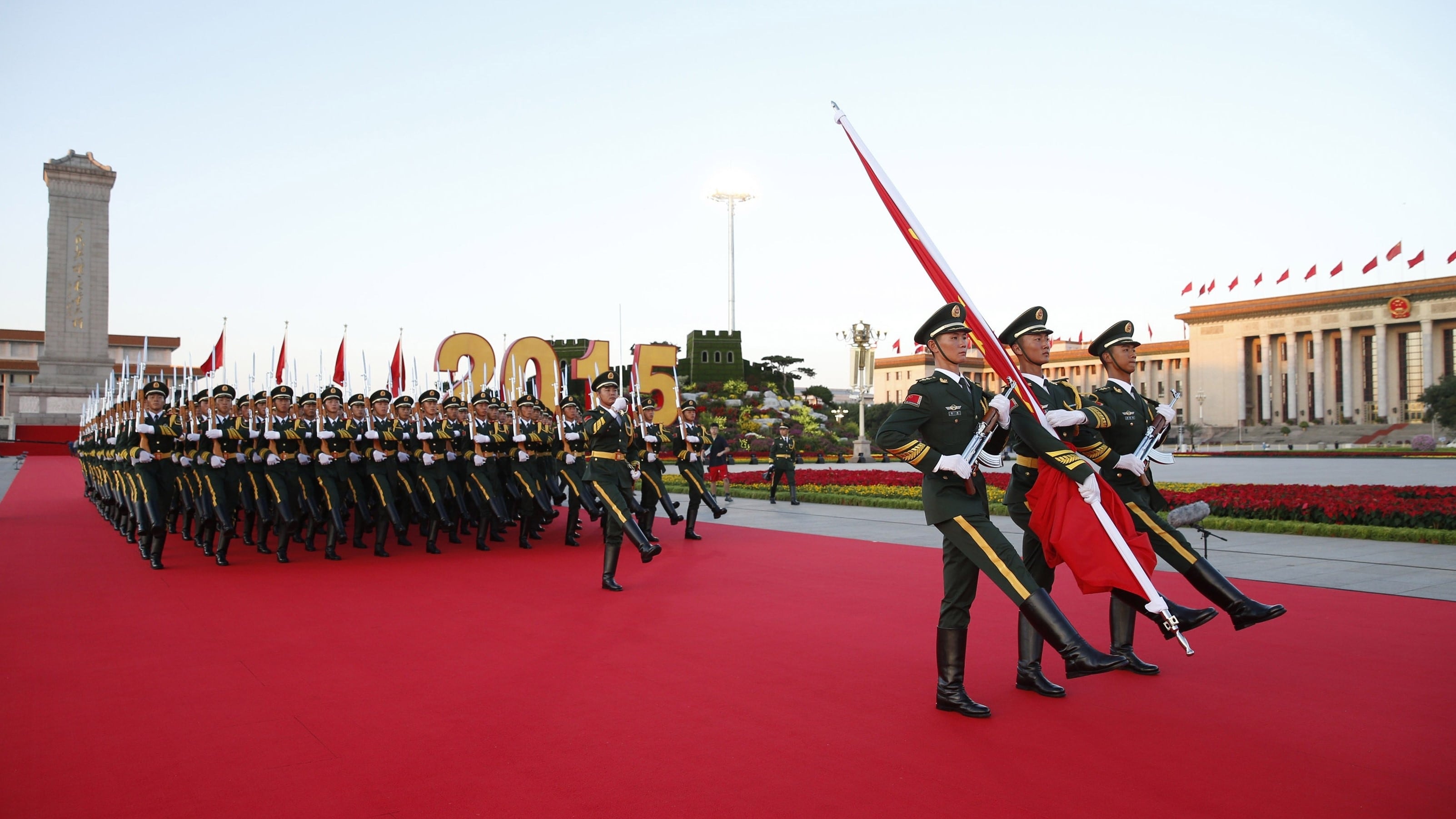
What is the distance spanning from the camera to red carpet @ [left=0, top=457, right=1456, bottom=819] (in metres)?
3.24

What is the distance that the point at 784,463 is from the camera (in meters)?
16.8

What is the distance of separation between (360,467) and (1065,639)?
8.26 metres

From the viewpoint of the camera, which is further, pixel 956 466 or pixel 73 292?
pixel 73 292

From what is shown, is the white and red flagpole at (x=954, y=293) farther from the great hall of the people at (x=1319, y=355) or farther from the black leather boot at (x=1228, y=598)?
the great hall of the people at (x=1319, y=355)

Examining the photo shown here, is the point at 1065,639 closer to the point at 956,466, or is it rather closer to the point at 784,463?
the point at 956,466

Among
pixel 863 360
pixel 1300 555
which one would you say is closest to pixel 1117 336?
pixel 1300 555

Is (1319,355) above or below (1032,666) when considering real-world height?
above

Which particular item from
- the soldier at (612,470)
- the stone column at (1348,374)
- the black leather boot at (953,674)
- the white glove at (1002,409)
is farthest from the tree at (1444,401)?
the black leather boot at (953,674)

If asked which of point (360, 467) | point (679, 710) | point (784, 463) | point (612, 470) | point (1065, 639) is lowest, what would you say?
point (679, 710)

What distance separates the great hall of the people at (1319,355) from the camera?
6062cm

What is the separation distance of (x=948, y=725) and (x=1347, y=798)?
1419mm

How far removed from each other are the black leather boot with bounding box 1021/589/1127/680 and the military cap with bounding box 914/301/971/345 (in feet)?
4.02

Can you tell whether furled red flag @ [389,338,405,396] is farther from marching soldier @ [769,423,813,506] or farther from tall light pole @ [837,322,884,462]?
tall light pole @ [837,322,884,462]

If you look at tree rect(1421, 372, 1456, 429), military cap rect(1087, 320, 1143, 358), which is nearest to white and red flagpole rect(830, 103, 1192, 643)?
military cap rect(1087, 320, 1143, 358)
